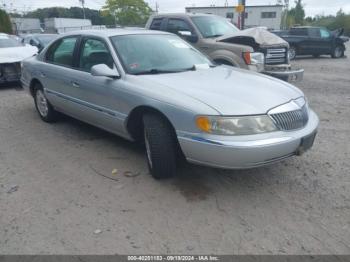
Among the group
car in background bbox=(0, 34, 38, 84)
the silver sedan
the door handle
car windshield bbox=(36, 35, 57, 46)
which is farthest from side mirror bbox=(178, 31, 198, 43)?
car windshield bbox=(36, 35, 57, 46)

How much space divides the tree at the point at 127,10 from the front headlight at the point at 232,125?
49840mm

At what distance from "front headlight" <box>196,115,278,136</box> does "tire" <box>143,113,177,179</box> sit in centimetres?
45

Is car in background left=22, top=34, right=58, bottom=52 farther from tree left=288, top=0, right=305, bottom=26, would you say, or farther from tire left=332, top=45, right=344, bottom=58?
tree left=288, top=0, right=305, bottom=26

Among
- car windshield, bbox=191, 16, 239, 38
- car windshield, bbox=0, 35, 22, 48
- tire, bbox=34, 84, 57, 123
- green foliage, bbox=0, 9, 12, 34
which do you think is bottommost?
tire, bbox=34, 84, 57, 123

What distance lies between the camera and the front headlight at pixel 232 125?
3.04 m

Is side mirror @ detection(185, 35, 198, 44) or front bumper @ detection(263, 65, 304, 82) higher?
side mirror @ detection(185, 35, 198, 44)

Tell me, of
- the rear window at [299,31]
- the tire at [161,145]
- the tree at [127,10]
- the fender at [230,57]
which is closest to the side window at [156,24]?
the fender at [230,57]

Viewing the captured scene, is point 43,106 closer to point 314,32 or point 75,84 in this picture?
point 75,84

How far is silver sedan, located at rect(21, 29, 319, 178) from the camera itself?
3.06 metres

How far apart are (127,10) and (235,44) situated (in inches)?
1863

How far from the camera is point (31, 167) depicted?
159 inches

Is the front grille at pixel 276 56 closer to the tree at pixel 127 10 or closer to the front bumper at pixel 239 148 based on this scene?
the front bumper at pixel 239 148

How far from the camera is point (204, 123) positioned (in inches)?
121

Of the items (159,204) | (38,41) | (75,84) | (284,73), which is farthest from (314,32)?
(159,204)
